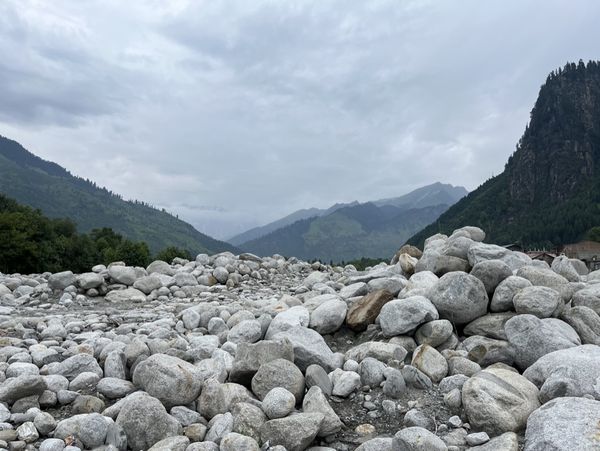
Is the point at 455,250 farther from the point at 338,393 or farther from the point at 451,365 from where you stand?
the point at 338,393

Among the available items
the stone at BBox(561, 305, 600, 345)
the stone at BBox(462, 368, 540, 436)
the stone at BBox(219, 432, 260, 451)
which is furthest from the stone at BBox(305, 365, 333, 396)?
the stone at BBox(561, 305, 600, 345)

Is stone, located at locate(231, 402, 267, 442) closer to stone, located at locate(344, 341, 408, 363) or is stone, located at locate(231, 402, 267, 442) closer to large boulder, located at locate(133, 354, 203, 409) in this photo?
large boulder, located at locate(133, 354, 203, 409)

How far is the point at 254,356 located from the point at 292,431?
1710 mm

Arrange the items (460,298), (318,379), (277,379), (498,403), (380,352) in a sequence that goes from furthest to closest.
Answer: (460,298) < (380,352) < (318,379) < (277,379) < (498,403)

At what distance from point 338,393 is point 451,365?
2.02m

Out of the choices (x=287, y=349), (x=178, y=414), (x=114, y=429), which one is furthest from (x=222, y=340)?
(x=114, y=429)

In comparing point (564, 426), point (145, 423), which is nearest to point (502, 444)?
point (564, 426)

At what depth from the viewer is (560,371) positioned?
6.32m

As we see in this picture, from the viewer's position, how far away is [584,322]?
8.42m

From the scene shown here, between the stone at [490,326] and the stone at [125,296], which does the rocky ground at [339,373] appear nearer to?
the stone at [490,326]

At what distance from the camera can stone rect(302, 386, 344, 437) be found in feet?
18.7

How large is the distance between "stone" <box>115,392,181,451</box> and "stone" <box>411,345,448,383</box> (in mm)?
3830

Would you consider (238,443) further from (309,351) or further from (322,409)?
(309,351)

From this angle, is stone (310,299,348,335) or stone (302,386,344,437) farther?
stone (310,299,348,335)
